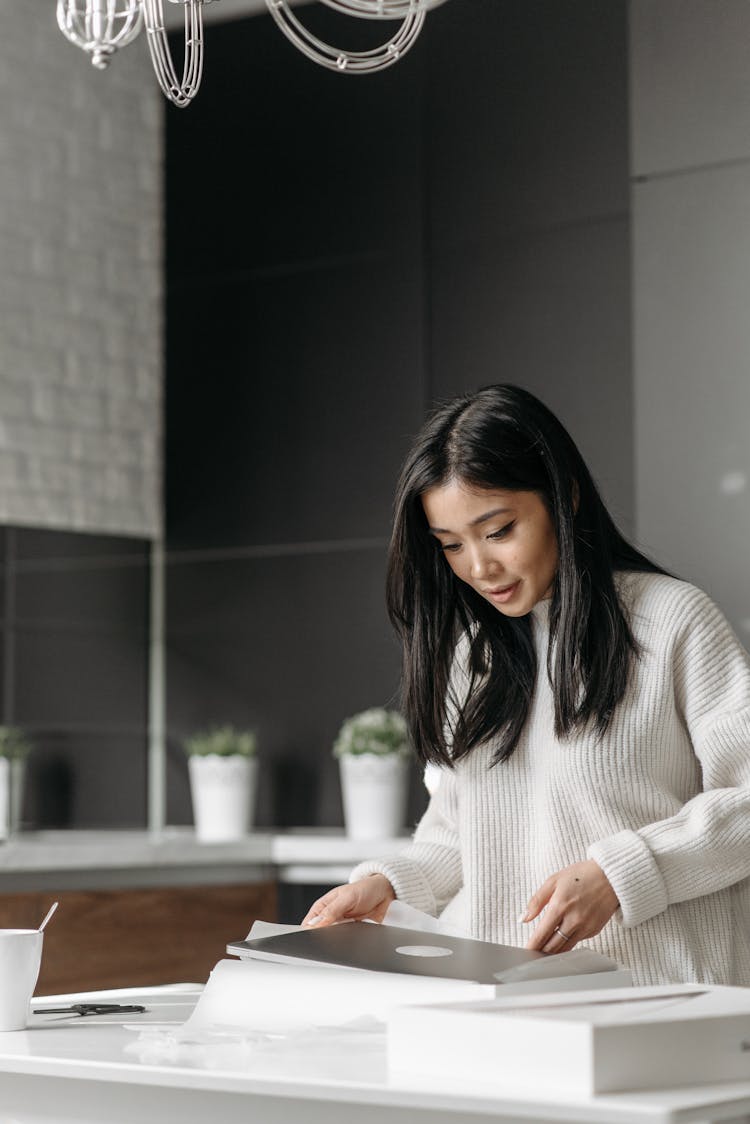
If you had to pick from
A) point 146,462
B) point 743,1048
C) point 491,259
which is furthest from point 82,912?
point 743,1048

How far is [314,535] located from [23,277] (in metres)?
1.04

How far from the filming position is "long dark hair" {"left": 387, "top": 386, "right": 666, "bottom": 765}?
5.90 ft

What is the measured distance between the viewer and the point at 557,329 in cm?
410

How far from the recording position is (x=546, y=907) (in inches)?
63.9

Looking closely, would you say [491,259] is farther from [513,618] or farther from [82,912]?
[513,618]

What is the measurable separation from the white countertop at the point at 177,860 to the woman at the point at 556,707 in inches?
65.8

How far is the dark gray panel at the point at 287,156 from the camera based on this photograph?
4410 mm

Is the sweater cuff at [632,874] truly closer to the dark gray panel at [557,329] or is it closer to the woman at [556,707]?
the woman at [556,707]

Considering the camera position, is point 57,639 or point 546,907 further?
point 57,639

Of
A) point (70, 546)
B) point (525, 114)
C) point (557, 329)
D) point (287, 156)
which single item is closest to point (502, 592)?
point (557, 329)

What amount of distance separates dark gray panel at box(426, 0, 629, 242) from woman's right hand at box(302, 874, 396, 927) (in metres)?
2.58

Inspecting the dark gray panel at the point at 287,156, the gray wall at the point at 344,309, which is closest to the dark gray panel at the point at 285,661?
the gray wall at the point at 344,309

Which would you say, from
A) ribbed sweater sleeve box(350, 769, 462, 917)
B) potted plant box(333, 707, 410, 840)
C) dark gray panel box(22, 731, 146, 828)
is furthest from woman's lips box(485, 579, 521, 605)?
dark gray panel box(22, 731, 146, 828)

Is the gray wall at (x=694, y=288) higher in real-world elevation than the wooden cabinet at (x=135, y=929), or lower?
higher
